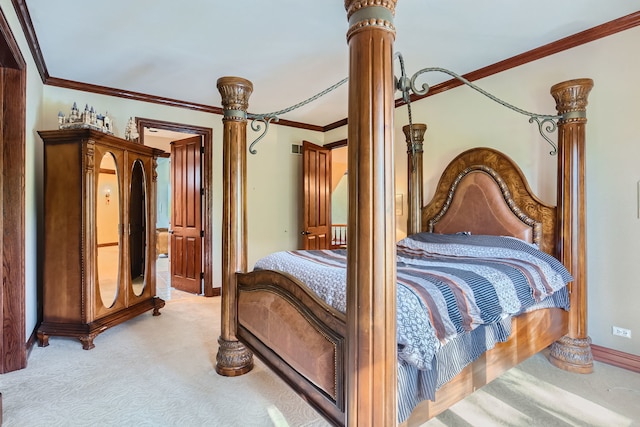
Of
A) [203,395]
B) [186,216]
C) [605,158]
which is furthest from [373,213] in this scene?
[186,216]

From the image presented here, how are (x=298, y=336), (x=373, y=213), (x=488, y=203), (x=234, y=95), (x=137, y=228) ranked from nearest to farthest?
(x=373, y=213) < (x=298, y=336) < (x=234, y=95) < (x=488, y=203) < (x=137, y=228)

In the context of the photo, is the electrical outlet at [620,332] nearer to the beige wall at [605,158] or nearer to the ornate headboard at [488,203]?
the beige wall at [605,158]

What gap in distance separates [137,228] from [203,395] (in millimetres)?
2075

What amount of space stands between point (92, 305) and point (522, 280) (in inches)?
133

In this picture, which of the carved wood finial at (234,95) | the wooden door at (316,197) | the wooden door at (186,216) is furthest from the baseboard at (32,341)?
the wooden door at (316,197)

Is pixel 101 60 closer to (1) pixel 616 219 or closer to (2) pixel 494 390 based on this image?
(2) pixel 494 390

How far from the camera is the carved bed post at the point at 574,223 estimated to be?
240 centimetres

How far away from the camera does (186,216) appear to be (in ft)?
16.0

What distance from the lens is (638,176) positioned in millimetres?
2438

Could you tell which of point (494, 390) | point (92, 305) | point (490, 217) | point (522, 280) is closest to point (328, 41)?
point (490, 217)

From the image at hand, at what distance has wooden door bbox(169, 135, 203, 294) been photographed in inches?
184

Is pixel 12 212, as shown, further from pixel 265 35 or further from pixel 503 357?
pixel 503 357

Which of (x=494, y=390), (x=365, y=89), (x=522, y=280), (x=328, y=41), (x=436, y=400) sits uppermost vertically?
(x=328, y=41)

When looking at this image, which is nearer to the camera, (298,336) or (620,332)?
(298,336)
